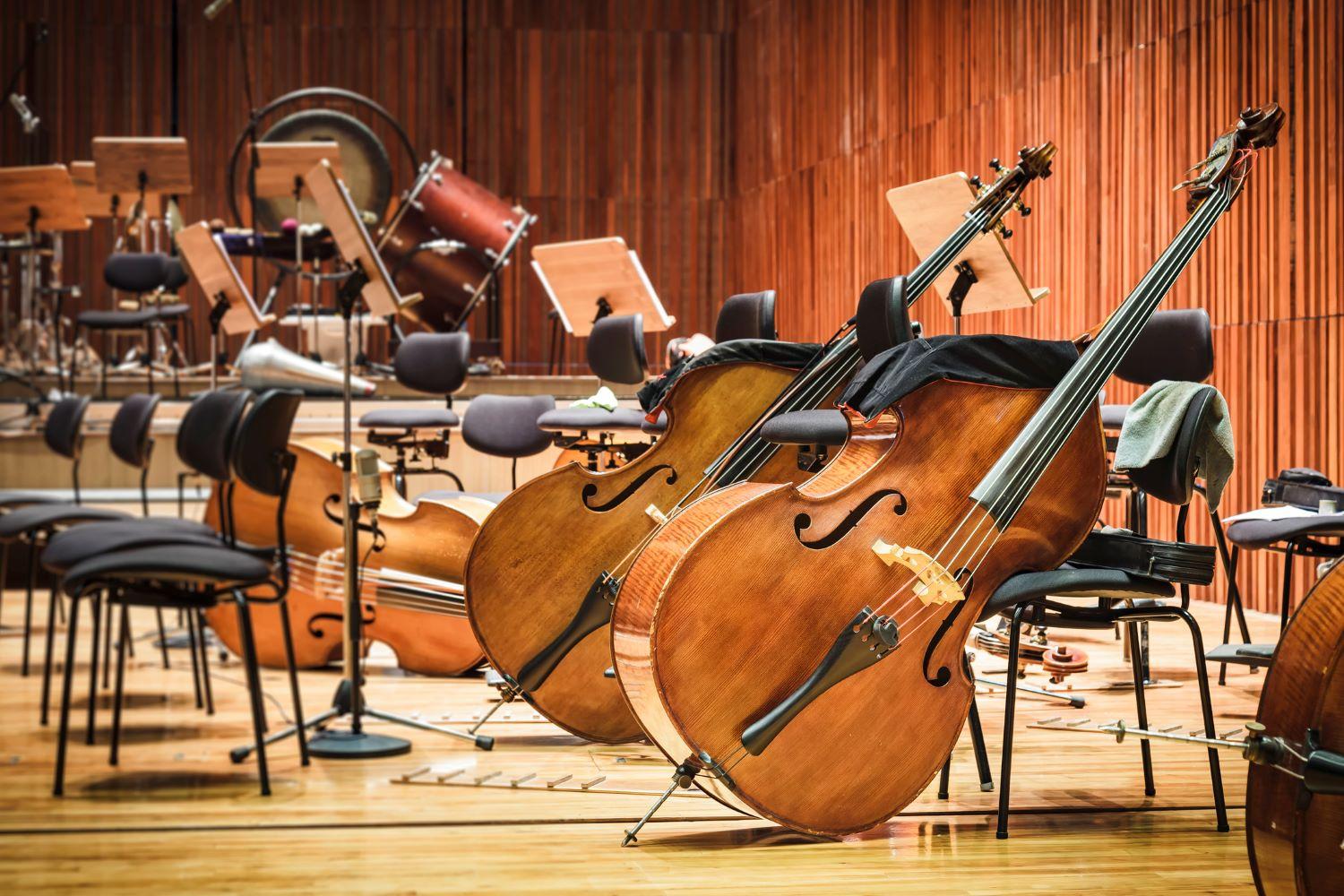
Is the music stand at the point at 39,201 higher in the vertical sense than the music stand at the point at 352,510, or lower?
higher

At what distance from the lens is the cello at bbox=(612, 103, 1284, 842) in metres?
2.35

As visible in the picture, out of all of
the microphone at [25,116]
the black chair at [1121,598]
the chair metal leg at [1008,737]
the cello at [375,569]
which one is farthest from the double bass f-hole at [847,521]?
the microphone at [25,116]

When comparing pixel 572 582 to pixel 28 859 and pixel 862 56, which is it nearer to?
pixel 28 859

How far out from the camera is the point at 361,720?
3.78 metres

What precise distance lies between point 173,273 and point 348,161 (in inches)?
58.9

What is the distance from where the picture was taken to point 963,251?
13.8ft

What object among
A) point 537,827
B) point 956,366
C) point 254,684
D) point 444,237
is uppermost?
point 444,237

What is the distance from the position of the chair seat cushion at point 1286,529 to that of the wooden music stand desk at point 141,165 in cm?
555

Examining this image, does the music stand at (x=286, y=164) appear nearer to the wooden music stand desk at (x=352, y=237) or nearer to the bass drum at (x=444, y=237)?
the bass drum at (x=444, y=237)

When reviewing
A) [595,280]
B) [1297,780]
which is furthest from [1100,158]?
[1297,780]

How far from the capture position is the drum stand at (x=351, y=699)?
3414 mm

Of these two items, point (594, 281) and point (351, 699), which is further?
point (594, 281)

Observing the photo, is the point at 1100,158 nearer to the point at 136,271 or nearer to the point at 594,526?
the point at 594,526

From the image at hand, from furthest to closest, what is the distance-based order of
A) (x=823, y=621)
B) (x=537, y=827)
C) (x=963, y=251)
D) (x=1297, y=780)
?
(x=963, y=251)
(x=537, y=827)
(x=823, y=621)
(x=1297, y=780)
